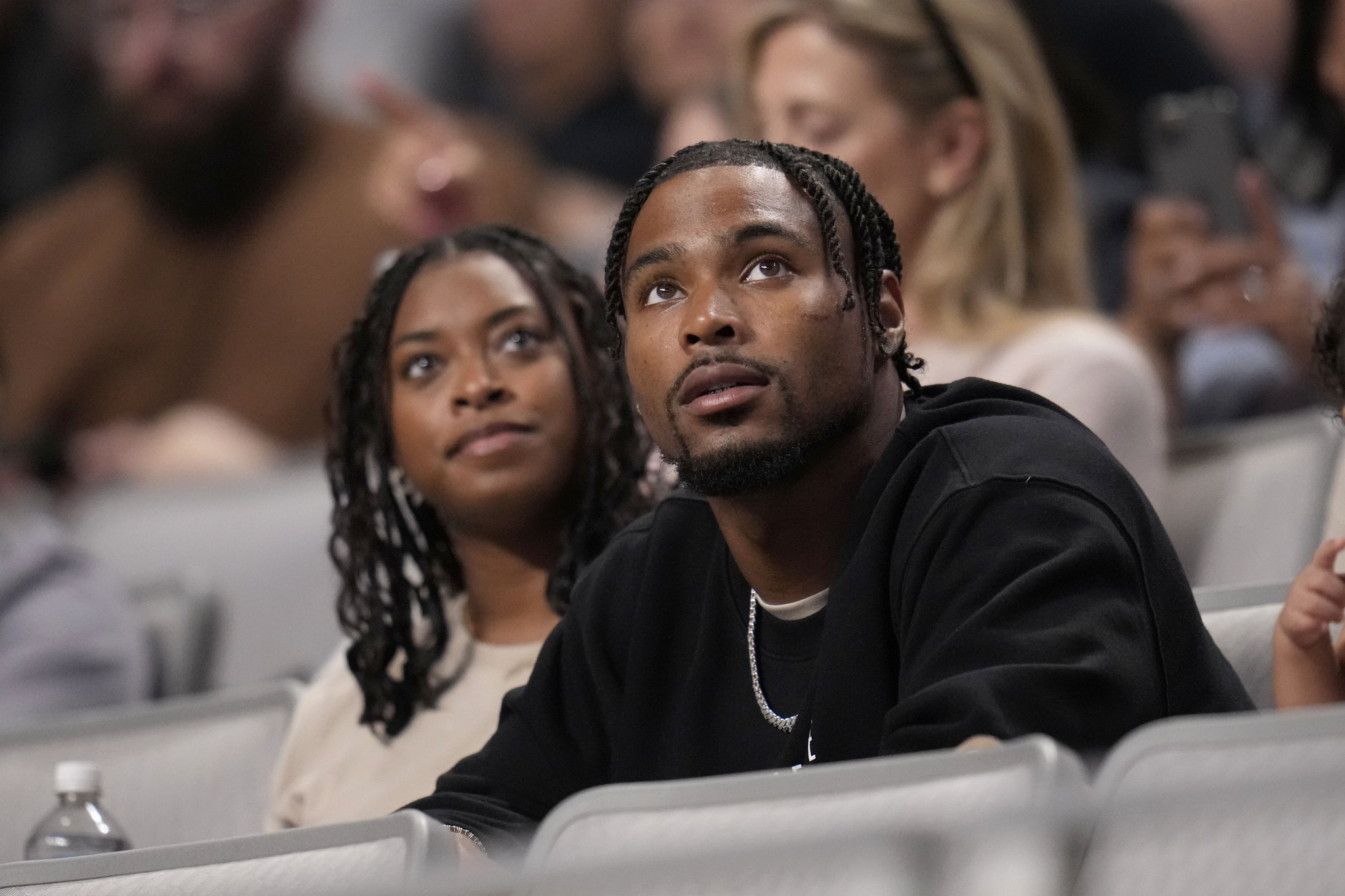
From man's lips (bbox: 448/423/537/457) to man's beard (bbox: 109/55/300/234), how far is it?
248 centimetres

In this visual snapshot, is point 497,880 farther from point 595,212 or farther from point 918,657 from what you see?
point 595,212

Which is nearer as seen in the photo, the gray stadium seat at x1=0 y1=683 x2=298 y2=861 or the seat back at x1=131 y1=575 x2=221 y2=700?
the gray stadium seat at x1=0 y1=683 x2=298 y2=861

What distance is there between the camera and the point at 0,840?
6.70ft

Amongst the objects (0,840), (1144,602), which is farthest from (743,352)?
(0,840)

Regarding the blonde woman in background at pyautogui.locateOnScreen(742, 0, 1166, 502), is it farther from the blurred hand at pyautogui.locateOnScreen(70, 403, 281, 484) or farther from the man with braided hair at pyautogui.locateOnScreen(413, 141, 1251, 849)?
the blurred hand at pyautogui.locateOnScreen(70, 403, 281, 484)

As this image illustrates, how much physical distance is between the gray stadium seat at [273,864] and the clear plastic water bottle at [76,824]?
21.1 inches

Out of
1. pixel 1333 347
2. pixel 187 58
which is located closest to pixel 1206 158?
pixel 1333 347

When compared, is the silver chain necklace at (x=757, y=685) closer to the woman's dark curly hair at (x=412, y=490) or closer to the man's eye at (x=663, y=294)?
the man's eye at (x=663, y=294)

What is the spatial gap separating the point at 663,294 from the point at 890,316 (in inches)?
7.4

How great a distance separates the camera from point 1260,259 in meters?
2.56

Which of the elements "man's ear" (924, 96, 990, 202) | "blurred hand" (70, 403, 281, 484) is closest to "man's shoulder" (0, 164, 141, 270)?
"blurred hand" (70, 403, 281, 484)

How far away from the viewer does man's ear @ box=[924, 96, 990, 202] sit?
2447 mm

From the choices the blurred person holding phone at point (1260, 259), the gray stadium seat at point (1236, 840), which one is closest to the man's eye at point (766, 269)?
the gray stadium seat at point (1236, 840)

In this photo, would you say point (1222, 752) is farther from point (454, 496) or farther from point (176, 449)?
point (176, 449)
